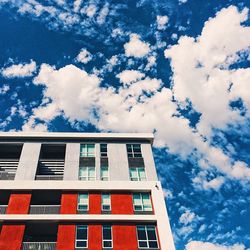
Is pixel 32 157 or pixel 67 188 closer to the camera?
pixel 67 188

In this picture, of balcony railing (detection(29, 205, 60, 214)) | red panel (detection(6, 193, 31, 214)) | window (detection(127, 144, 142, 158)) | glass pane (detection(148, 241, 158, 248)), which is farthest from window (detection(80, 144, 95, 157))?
glass pane (detection(148, 241, 158, 248))

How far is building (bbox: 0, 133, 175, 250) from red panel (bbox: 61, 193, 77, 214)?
0.09m

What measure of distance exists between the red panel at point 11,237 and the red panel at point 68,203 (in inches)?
152

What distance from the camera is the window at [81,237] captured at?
83.6 feet

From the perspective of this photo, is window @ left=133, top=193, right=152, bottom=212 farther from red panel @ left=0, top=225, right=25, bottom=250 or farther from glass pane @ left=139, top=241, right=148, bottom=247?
red panel @ left=0, top=225, right=25, bottom=250

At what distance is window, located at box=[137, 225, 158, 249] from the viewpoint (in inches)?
1023

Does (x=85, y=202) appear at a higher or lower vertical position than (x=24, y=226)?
higher

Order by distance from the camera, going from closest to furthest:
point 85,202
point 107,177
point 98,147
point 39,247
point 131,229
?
1. point 39,247
2. point 131,229
3. point 85,202
4. point 107,177
5. point 98,147

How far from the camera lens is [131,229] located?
1062 inches

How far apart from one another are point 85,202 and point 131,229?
206 inches

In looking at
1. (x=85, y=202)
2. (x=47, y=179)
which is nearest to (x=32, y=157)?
(x=47, y=179)

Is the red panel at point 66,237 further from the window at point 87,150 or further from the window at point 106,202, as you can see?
the window at point 87,150

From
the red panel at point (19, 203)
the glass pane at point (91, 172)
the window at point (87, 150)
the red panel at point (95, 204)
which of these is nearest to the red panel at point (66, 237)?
the red panel at point (95, 204)

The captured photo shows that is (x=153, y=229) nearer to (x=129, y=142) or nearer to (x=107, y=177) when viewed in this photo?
(x=107, y=177)
